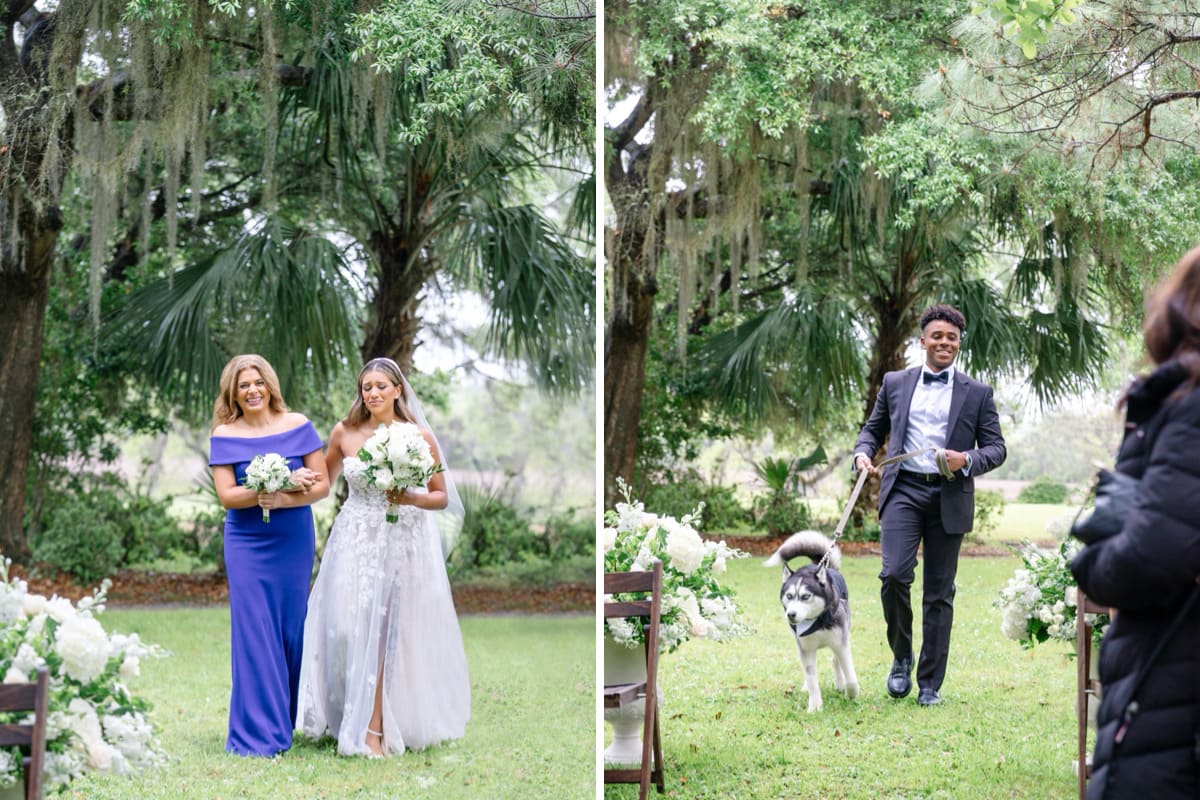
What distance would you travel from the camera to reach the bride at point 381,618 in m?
3.75

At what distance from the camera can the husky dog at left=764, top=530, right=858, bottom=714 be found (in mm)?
3672

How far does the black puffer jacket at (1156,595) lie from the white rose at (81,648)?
1.76m

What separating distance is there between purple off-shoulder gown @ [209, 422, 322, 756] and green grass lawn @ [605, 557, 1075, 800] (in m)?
1.17

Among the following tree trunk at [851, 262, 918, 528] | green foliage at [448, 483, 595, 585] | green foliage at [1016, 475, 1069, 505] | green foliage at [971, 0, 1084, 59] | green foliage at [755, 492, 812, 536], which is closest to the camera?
green foliage at [971, 0, 1084, 59]

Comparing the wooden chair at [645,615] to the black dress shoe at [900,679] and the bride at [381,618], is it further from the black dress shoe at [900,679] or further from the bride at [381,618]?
the black dress shoe at [900,679]

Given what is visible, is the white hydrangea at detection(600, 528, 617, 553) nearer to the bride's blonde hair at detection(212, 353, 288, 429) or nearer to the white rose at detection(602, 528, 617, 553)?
the white rose at detection(602, 528, 617, 553)

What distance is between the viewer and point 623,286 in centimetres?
697

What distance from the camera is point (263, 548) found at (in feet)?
12.5

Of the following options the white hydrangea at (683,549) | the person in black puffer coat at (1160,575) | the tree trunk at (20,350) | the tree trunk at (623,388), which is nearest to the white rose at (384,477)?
the white hydrangea at (683,549)

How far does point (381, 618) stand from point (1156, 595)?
2.71 m

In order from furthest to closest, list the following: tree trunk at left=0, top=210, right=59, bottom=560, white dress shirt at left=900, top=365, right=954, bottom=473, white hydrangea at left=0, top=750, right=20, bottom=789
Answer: tree trunk at left=0, top=210, right=59, bottom=560
white dress shirt at left=900, top=365, right=954, bottom=473
white hydrangea at left=0, top=750, right=20, bottom=789

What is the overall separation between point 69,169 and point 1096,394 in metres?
5.96

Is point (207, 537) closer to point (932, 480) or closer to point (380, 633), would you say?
point (380, 633)

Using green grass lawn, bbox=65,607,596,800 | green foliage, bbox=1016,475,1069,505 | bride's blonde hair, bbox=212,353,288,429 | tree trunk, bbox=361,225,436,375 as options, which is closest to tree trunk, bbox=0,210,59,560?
green grass lawn, bbox=65,607,596,800
